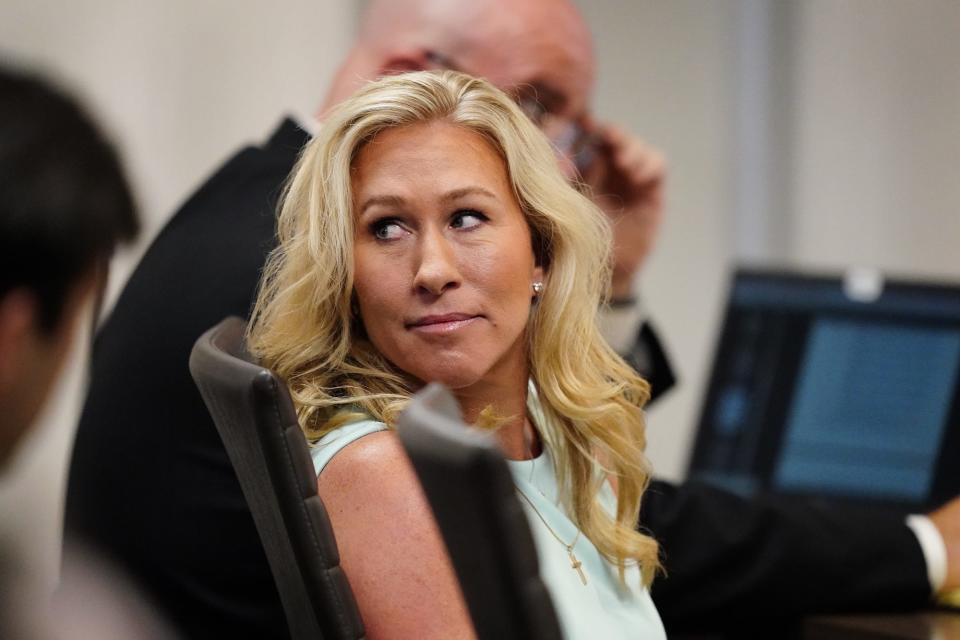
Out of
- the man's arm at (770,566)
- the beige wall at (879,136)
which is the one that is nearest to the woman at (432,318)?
the man's arm at (770,566)

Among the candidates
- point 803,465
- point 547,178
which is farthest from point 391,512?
point 803,465

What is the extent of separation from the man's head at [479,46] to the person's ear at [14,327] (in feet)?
3.57

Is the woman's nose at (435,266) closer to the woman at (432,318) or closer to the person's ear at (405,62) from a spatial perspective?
the woman at (432,318)

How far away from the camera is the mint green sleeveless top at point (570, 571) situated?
42.8 inches

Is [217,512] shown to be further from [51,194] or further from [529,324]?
[51,194]

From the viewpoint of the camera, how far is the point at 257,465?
3.26 feet

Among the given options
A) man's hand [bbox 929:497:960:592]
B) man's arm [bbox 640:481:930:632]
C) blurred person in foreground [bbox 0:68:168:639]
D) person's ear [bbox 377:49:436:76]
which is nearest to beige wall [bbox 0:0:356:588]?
person's ear [bbox 377:49:436:76]

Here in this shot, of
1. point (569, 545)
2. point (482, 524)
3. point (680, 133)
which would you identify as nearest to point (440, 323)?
point (569, 545)

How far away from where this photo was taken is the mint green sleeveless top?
1.09m

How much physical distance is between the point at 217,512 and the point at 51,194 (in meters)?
0.72

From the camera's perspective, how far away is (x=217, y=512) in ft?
4.44

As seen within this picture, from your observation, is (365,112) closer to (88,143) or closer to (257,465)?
(257,465)

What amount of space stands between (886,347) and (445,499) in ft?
4.70

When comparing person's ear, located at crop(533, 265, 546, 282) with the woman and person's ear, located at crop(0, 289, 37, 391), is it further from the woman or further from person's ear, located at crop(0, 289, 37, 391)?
person's ear, located at crop(0, 289, 37, 391)
